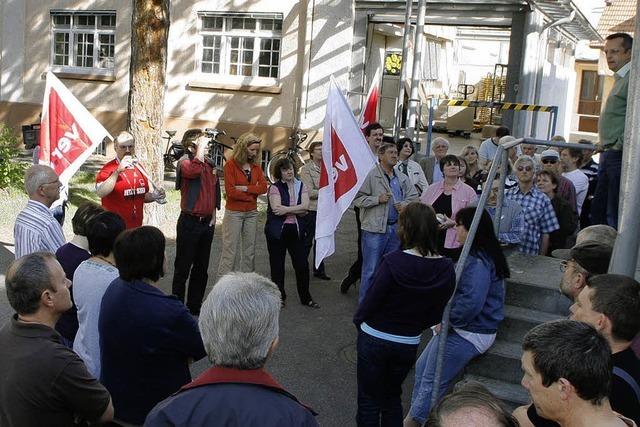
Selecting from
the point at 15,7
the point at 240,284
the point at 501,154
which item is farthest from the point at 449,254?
the point at 15,7

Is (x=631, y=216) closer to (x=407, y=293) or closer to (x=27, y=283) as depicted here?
(x=407, y=293)

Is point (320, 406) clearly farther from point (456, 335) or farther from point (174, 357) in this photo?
point (174, 357)

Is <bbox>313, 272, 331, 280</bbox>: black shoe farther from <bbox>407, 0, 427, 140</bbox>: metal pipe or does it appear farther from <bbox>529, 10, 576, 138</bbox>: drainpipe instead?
<bbox>529, 10, 576, 138</bbox>: drainpipe

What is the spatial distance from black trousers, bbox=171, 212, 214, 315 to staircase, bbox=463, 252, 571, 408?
3205 mm

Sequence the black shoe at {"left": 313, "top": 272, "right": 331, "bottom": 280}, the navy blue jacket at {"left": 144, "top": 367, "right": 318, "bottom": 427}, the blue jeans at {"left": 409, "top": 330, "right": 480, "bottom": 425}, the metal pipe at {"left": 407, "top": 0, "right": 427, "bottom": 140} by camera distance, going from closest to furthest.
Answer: the navy blue jacket at {"left": 144, "top": 367, "right": 318, "bottom": 427}, the blue jeans at {"left": 409, "top": 330, "right": 480, "bottom": 425}, the black shoe at {"left": 313, "top": 272, "right": 331, "bottom": 280}, the metal pipe at {"left": 407, "top": 0, "right": 427, "bottom": 140}

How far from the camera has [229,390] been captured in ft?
8.33

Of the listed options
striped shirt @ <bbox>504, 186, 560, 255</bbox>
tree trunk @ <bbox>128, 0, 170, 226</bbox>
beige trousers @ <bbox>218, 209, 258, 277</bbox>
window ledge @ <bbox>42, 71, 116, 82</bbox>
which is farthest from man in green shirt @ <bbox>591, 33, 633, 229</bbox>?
window ledge @ <bbox>42, 71, 116, 82</bbox>

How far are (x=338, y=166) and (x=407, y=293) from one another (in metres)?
2.49

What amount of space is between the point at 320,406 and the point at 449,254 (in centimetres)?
221

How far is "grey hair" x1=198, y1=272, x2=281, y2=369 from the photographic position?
8.78 ft

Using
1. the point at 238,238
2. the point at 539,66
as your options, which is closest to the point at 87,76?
the point at 539,66

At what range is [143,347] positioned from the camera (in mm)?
3670

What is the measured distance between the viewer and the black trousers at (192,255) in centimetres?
796

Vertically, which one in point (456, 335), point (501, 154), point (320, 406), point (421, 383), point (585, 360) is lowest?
point (320, 406)
